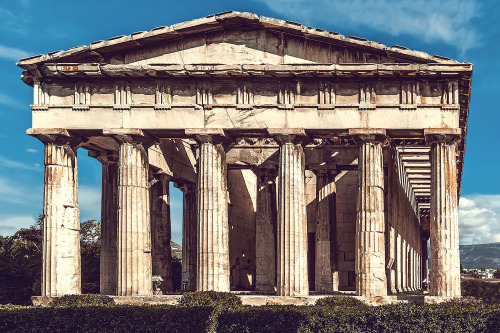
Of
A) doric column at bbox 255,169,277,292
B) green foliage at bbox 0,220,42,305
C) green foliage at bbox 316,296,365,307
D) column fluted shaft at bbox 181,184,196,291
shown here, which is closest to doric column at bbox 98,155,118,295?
green foliage at bbox 0,220,42,305

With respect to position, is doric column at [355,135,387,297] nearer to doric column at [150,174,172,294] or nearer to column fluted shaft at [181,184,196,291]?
doric column at [150,174,172,294]

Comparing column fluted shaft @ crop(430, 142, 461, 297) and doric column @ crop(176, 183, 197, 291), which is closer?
column fluted shaft @ crop(430, 142, 461, 297)

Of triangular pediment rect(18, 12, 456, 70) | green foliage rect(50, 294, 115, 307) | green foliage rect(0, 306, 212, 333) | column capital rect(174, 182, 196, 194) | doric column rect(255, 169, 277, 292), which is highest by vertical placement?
triangular pediment rect(18, 12, 456, 70)

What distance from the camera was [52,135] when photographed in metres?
29.7

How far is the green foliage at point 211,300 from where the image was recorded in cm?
2543

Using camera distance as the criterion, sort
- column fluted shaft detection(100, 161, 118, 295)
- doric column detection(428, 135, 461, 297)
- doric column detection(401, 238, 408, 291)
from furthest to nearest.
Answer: doric column detection(401, 238, 408, 291) → column fluted shaft detection(100, 161, 118, 295) → doric column detection(428, 135, 461, 297)

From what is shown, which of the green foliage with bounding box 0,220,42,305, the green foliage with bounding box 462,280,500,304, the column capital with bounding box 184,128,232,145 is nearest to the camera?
the column capital with bounding box 184,128,232,145

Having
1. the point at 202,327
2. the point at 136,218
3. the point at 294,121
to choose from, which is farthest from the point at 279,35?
the point at 202,327

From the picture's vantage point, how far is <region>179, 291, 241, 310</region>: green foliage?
25434mm

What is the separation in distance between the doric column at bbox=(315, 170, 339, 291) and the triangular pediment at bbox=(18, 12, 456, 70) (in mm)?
8288

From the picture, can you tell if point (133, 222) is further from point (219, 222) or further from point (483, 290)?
point (483, 290)

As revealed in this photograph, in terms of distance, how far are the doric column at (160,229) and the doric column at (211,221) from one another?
22.5ft

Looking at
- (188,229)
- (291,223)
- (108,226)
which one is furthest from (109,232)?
(291,223)

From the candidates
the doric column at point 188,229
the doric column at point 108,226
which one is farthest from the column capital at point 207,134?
the doric column at point 188,229
